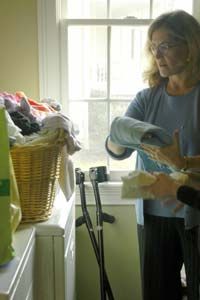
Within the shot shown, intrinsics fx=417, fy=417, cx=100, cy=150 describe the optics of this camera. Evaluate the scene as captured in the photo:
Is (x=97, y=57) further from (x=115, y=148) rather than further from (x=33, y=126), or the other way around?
(x=33, y=126)

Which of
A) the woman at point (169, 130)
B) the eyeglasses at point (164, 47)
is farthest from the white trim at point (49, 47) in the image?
the eyeglasses at point (164, 47)

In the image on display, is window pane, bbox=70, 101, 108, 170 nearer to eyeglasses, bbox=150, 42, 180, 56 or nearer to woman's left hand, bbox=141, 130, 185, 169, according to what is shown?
eyeglasses, bbox=150, 42, 180, 56

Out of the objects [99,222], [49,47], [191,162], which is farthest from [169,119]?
[49,47]

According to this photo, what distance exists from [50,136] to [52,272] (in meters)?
0.47

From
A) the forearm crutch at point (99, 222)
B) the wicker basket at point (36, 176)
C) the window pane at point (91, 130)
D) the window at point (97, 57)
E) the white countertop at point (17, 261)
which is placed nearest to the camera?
the white countertop at point (17, 261)

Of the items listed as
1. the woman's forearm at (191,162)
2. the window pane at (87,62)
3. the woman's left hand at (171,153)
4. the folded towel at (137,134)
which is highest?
the window pane at (87,62)

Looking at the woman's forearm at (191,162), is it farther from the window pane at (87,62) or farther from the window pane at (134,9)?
the window pane at (134,9)

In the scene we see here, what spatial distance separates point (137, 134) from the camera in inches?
55.7

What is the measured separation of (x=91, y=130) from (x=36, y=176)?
945 mm

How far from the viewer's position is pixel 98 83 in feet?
7.51

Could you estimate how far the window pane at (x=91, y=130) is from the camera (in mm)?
2305

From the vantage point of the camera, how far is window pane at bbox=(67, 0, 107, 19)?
221 cm

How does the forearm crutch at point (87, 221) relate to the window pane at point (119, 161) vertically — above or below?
below

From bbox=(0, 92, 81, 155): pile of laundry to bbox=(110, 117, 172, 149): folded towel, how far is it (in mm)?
156
